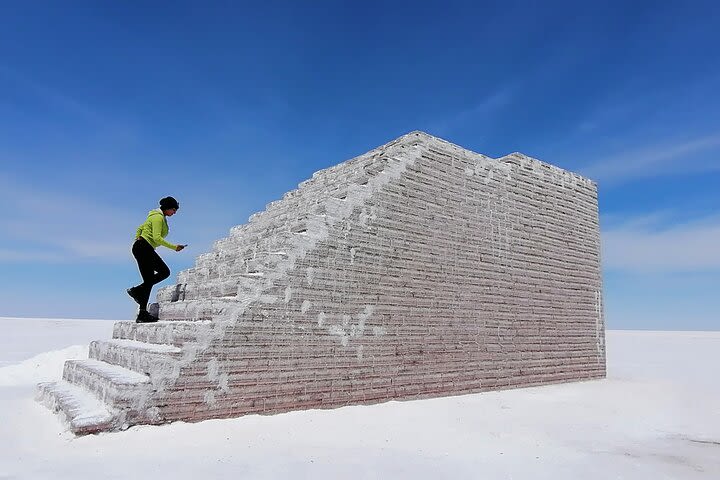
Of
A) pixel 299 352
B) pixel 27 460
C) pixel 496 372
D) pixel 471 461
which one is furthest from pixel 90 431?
pixel 496 372

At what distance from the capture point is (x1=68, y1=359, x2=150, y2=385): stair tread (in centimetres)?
512

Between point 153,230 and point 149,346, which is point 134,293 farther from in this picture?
point 149,346

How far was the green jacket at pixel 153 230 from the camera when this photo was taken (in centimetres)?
681

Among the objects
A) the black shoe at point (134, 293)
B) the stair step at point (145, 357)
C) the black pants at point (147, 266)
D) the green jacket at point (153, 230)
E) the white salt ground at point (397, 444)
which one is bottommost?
the white salt ground at point (397, 444)

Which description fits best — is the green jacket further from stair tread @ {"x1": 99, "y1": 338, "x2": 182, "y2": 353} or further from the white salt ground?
the white salt ground

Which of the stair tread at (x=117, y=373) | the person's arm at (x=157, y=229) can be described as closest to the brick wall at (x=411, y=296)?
the stair tread at (x=117, y=373)

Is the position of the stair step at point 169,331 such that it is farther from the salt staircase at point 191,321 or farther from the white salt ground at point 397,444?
the white salt ground at point 397,444

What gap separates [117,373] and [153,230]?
194 cm

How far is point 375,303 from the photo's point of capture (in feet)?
23.2

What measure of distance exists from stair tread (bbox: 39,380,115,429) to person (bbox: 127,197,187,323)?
1232 mm

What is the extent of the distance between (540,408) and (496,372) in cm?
133

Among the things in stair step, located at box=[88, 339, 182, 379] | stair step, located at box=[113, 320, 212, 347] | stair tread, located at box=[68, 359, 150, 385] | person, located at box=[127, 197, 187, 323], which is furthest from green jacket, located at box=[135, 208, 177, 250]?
stair tread, located at box=[68, 359, 150, 385]

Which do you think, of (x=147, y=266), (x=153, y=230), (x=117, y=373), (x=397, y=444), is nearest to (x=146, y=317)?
(x=147, y=266)

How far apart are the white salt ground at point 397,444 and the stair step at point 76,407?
107mm
